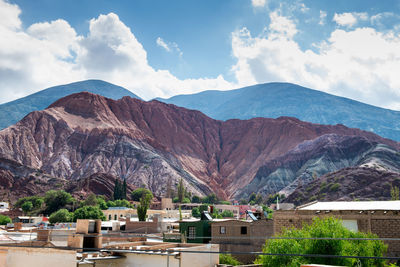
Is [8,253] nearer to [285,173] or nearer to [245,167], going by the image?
[285,173]

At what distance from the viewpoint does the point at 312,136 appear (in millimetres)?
197625

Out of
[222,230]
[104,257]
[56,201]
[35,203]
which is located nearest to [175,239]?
[222,230]

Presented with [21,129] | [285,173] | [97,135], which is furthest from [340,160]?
[21,129]

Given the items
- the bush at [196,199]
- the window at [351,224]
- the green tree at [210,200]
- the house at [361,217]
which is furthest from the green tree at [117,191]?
the window at [351,224]

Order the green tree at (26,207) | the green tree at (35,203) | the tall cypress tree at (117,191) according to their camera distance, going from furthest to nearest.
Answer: the tall cypress tree at (117,191), the green tree at (35,203), the green tree at (26,207)

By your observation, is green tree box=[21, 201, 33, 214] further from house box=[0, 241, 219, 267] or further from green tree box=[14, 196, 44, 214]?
house box=[0, 241, 219, 267]

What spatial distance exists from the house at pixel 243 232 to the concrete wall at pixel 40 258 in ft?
84.5

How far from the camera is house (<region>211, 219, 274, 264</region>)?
39.0 metres

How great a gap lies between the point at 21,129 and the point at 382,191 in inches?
5556

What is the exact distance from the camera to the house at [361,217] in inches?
954

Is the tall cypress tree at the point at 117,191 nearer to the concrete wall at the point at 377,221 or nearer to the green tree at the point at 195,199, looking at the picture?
the green tree at the point at 195,199

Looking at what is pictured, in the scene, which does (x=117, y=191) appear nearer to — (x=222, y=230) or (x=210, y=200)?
(x=210, y=200)

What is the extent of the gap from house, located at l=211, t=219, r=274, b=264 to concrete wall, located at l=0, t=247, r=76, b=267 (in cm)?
2574

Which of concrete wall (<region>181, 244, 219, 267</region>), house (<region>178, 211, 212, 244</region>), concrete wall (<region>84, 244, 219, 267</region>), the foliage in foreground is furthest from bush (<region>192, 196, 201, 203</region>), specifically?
concrete wall (<region>84, 244, 219, 267</region>)
